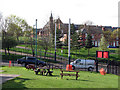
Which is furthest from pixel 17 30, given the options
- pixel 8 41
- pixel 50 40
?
pixel 50 40

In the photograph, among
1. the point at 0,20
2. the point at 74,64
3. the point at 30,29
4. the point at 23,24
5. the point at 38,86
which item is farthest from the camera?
the point at 23,24

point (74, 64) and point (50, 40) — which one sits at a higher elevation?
point (50, 40)

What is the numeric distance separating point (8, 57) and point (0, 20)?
1273 centimetres

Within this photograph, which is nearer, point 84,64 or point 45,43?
point 84,64

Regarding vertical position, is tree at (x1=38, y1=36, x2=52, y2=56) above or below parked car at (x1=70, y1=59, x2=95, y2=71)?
above

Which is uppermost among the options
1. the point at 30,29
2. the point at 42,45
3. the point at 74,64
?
the point at 30,29

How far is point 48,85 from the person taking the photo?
12492 millimetres

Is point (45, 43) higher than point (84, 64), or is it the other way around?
point (45, 43)

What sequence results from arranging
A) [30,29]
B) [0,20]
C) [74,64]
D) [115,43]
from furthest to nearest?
[115,43], [30,29], [0,20], [74,64]

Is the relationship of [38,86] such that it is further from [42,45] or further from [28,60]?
[42,45]

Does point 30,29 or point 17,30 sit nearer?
point 30,29

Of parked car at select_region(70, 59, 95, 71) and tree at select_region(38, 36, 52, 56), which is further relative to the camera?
tree at select_region(38, 36, 52, 56)

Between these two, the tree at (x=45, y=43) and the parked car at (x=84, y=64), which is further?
the tree at (x=45, y=43)

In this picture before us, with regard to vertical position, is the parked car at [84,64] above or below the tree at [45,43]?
below
